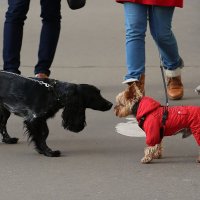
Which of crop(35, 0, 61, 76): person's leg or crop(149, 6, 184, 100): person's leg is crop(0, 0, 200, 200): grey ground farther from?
crop(35, 0, 61, 76): person's leg

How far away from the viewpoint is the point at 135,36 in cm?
642

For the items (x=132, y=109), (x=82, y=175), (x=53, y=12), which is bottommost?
(x=82, y=175)

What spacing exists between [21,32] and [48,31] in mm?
287

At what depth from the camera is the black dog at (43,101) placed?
17.9 feet

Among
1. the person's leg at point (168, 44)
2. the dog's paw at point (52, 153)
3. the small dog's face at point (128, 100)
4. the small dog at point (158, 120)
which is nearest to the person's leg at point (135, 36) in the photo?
the person's leg at point (168, 44)

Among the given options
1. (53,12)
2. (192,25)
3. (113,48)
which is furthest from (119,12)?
(53,12)

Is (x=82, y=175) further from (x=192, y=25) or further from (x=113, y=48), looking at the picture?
(x=192, y=25)

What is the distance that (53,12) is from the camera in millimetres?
6945

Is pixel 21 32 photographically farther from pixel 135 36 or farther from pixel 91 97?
pixel 91 97

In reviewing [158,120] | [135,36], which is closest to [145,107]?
[158,120]

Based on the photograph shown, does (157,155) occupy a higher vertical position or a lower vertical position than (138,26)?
lower

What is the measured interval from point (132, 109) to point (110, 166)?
0.45 metres

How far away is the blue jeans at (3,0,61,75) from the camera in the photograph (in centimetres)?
674

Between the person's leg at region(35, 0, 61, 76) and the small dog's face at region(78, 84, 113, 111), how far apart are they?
5.06ft
